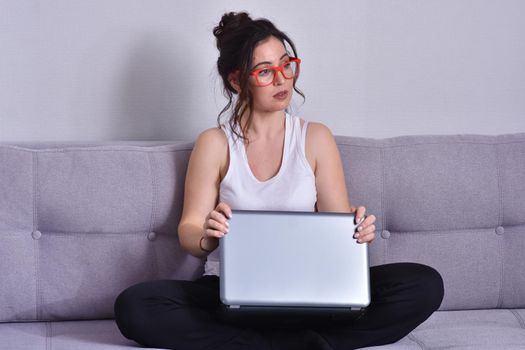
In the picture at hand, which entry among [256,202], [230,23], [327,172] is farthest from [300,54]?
[256,202]

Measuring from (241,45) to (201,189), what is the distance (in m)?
0.37

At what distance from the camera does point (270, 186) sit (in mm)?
2027

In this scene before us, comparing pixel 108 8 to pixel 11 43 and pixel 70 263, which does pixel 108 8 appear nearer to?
pixel 11 43

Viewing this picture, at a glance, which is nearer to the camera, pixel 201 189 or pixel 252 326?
pixel 252 326

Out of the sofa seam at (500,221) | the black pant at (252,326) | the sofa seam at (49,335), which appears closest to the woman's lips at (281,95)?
the black pant at (252,326)

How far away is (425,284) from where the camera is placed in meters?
1.87

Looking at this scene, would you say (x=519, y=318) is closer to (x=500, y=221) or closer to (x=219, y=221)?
(x=500, y=221)

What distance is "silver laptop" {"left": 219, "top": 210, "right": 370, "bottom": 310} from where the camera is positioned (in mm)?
1702

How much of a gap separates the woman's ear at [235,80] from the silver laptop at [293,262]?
48 centimetres

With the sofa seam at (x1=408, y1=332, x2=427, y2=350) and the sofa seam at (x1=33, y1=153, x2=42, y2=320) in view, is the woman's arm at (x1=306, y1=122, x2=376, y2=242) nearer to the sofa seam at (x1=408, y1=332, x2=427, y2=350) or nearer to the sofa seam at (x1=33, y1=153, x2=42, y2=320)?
the sofa seam at (x1=408, y1=332, x2=427, y2=350)

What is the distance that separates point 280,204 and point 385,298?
35 centimetres

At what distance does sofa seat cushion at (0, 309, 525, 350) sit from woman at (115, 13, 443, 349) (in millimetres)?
61

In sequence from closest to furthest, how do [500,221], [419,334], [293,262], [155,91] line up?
[293,262]
[419,334]
[500,221]
[155,91]

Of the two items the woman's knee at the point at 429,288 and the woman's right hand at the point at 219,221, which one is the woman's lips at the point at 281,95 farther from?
the woman's knee at the point at 429,288
